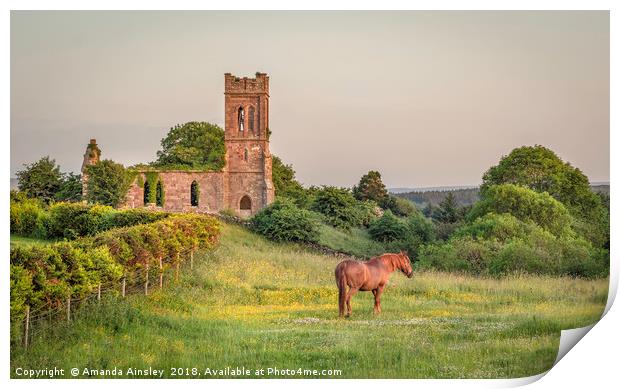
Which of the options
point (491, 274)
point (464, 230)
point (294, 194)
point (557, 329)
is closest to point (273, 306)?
point (557, 329)

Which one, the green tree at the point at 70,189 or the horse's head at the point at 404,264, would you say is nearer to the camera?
the horse's head at the point at 404,264

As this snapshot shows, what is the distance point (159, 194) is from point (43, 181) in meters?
18.8

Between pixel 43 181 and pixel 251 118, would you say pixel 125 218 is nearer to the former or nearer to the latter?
pixel 43 181

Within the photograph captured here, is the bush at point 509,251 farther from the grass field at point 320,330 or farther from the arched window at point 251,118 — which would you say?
the arched window at point 251,118

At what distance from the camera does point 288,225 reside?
29359 mm

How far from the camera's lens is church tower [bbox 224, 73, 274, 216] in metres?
40.9

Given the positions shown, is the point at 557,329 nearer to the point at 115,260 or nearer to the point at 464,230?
the point at 115,260

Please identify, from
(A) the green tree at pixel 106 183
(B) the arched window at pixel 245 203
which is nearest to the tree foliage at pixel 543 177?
(A) the green tree at pixel 106 183

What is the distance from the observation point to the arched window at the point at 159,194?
40.9 metres

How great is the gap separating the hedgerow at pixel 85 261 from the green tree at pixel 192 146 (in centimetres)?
2667

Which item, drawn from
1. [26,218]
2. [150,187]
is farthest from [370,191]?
[26,218]
